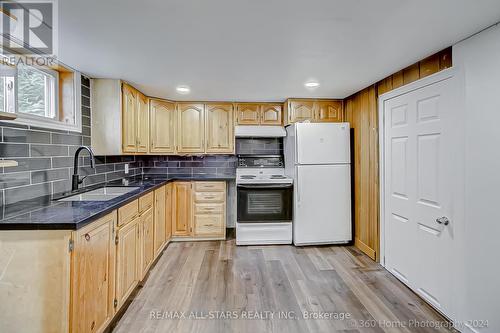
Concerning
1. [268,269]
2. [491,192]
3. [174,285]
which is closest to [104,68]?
[174,285]

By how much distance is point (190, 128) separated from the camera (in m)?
3.70

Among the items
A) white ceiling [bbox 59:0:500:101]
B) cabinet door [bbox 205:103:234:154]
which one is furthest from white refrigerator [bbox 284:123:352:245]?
cabinet door [bbox 205:103:234:154]

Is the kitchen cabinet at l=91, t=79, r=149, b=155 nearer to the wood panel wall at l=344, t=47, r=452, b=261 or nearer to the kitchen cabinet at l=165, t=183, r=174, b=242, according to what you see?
the kitchen cabinet at l=165, t=183, r=174, b=242

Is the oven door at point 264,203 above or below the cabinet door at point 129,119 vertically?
below

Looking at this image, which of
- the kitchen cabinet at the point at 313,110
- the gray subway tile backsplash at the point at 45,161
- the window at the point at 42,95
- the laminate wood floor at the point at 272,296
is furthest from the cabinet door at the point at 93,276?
the kitchen cabinet at the point at 313,110

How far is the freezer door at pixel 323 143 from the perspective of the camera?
10.7 feet

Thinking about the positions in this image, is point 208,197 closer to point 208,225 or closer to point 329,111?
point 208,225

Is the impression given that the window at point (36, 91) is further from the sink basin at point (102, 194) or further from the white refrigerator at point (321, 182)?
the white refrigerator at point (321, 182)

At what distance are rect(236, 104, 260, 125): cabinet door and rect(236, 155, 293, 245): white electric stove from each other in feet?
3.14

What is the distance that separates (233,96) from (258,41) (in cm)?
167

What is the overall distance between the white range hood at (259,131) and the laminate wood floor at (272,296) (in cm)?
175

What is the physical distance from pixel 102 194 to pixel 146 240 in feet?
2.14

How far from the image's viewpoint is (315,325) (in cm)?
181

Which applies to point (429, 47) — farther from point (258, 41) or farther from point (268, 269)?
point (268, 269)
